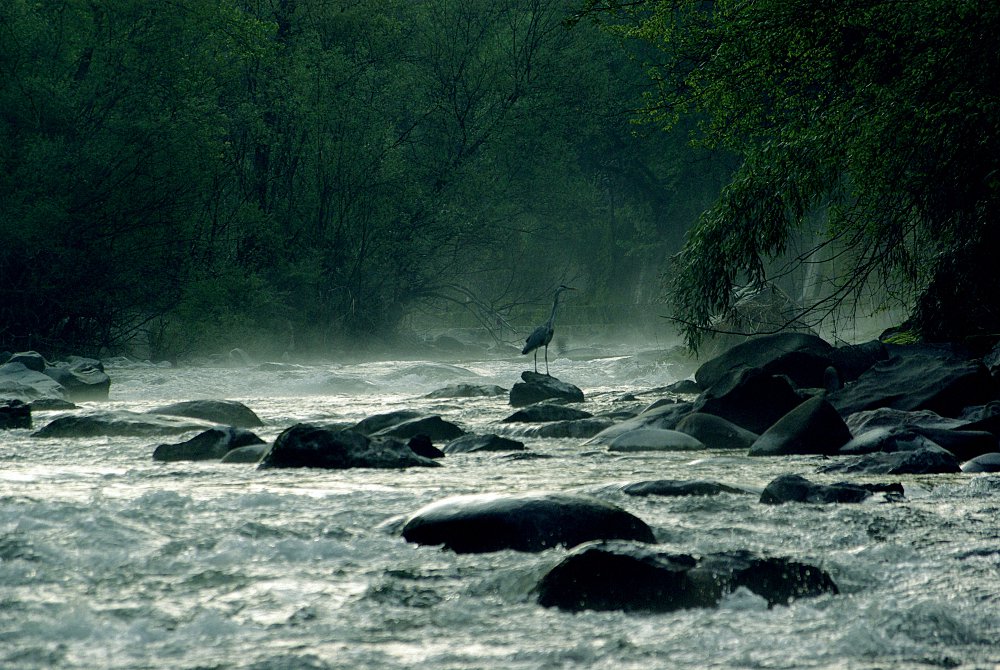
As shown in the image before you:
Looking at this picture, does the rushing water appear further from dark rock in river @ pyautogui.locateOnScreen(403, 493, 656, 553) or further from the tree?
the tree

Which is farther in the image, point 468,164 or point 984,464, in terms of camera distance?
point 468,164

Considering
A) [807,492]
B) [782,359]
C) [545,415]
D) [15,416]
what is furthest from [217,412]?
[807,492]

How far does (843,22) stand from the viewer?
8.58 m

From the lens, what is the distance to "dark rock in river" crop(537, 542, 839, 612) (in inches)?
123

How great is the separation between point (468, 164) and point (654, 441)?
73.5 feet

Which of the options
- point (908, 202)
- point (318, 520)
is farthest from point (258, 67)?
point (318, 520)

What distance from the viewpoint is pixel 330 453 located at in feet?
20.8

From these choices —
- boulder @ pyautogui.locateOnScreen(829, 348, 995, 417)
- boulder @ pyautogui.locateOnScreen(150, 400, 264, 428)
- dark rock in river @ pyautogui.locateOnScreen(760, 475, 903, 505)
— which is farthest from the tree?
dark rock in river @ pyautogui.locateOnScreen(760, 475, 903, 505)

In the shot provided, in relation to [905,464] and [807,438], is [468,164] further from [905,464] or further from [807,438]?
[905,464]

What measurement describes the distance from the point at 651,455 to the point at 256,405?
270 inches

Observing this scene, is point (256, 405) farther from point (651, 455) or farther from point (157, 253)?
point (157, 253)

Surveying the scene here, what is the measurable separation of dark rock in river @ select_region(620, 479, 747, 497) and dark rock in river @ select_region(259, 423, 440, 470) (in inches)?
67.4

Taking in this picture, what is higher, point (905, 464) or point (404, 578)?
point (905, 464)

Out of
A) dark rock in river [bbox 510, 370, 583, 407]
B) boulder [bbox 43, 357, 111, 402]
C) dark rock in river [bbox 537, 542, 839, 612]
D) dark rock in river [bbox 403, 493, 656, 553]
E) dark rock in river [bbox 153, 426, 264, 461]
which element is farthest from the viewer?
boulder [bbox 43, 357, 111, 402]
